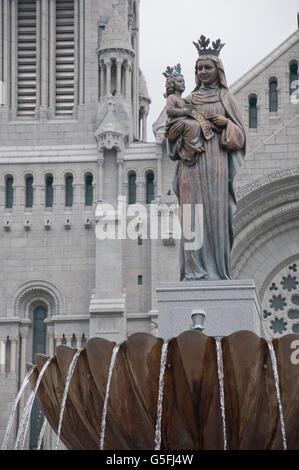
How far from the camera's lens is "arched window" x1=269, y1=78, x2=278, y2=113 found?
44656 millimetres

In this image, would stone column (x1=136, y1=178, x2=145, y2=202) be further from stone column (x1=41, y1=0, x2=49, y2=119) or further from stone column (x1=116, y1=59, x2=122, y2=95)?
stone column (x1=41, y1=0, x2=49, y2=119)

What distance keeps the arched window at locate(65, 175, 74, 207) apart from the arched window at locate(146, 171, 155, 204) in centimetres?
236

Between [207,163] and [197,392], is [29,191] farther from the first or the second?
[197,392]

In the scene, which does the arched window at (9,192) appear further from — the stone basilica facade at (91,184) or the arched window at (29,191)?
the arched window at (29,191)

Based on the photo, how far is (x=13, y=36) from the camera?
45.5 metres

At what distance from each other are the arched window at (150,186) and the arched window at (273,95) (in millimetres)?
4513

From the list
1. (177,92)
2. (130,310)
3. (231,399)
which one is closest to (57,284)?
(130,310)

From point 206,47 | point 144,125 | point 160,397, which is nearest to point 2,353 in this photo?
point 144,125

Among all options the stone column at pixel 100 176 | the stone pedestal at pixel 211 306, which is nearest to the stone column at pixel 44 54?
the stone column at pixel 100 176

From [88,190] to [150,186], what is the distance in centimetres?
192

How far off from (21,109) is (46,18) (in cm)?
306

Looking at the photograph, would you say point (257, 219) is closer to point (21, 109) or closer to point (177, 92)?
point (21, 109)

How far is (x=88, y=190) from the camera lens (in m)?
43.6

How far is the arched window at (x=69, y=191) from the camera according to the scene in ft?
143
